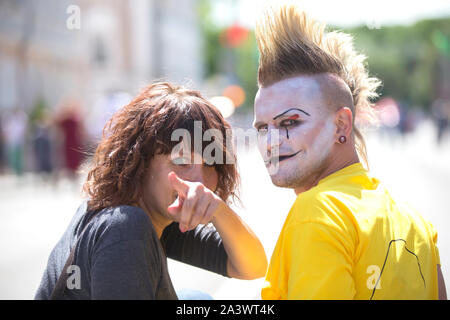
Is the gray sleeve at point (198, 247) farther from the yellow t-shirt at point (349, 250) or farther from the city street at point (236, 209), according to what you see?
Answer: the yellow t-shirt at point (349, 250)

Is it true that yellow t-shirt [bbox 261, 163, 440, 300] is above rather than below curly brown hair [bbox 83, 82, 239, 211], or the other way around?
below

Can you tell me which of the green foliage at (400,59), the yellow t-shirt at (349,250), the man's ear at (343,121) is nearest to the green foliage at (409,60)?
the green foliage at (400,59)

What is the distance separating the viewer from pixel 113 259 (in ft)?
5.73

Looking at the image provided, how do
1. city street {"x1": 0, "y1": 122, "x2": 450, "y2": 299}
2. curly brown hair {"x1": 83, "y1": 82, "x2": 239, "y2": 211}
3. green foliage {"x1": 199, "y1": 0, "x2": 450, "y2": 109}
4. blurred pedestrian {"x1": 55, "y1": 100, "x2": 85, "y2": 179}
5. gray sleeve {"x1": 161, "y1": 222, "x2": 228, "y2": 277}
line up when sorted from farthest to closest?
green foliage {"x1": 199, "y1": 0, "x2": 450, "y2": 109} < blurred pedestrian {"x1": 55, "y1": 100, "x2": 85, "y2": 179} < city street {"x1": 0, "y1": 122, "x2": 450, "y2": 299} < gray sleeve {"x1": 161, "y1": 222, "x2": 228, "y2": 277} < curly brown hair {"x1": 83, "y1": 82, "x2": 239, "y2": 211}

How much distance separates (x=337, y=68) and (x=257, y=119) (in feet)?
1.12

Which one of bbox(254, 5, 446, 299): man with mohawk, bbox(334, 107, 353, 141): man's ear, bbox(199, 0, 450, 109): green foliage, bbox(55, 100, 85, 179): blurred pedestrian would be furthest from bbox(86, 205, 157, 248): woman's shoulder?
bbox(199, 0, 450, 109): green foliage

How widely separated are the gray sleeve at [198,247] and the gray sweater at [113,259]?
427 mm

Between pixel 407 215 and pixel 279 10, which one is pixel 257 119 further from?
pixel 407 215

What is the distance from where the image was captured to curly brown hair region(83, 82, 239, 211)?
2.07m

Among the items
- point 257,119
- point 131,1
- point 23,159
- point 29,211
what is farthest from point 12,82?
point 257,119

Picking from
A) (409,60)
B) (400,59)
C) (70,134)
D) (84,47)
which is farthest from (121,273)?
(409,60)

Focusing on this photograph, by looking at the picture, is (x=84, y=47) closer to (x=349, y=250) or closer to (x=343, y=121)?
(x=343, y=121)

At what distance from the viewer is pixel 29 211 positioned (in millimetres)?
10008

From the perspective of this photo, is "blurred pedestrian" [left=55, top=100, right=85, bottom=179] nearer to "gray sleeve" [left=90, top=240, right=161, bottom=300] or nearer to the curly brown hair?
the curly brown hair
